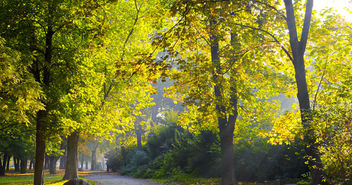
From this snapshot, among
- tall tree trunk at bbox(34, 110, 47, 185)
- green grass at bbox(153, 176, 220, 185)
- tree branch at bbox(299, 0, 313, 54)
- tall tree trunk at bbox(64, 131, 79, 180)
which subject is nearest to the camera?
tree branch at bbox(299, 0, 313, 54)

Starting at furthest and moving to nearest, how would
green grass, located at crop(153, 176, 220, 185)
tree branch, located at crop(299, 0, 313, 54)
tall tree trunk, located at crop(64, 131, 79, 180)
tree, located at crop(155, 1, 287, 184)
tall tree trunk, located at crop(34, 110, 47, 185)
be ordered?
tall tree trunk, located at crop(64, 131, 79, 180)
green grass, located at crop(153, 176, 220, 185)
tall tree trunk, located at crop(34, 110, 47, 185)
tree branch, located at crop(299, 0, 313, 54)
tree, located at crop(155, 1, 287, 184)

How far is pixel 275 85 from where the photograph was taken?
37.8 feet

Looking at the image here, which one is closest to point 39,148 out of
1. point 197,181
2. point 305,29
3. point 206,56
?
point 206,56

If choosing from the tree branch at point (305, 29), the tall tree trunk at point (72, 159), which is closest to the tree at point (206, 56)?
the tree branch at point (305, 29)

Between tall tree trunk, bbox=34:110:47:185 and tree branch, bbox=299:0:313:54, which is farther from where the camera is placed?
tall tree trunk, bbox=34:110:47:185

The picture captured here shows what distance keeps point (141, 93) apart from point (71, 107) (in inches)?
284

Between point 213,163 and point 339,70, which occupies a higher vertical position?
point 339,70

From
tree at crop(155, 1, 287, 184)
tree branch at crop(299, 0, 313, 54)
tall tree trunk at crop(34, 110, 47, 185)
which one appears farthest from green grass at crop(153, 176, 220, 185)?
tree branch at crop(299, 0, 313, 54)

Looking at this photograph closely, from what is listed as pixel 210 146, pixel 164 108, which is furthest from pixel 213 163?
pixel 164 108

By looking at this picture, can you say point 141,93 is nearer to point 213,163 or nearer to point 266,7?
point 213,163

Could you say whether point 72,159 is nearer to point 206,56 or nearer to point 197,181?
point 197,181

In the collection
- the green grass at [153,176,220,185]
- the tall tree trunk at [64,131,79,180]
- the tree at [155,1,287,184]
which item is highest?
the tree at [155,1,287,184]

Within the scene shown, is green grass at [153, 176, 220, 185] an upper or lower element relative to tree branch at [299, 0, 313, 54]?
lower

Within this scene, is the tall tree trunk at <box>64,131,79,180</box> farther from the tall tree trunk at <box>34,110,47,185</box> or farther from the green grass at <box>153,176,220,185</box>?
the tall tree trunk at <box>34,110,47,185</box>
